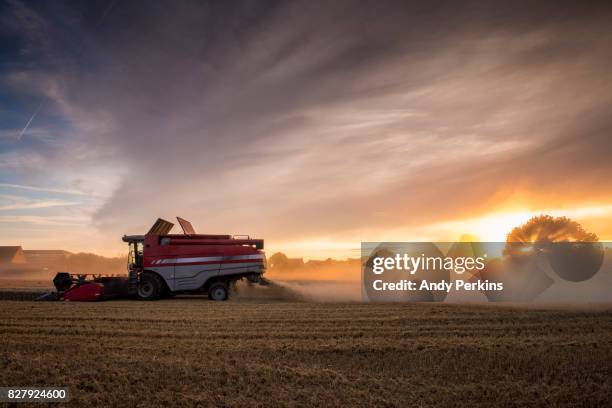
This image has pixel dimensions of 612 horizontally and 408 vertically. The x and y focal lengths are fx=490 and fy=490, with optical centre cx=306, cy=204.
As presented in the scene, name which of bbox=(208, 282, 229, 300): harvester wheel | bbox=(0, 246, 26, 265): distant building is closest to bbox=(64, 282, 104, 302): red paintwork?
bbox=(208, 282, 229, 300): harvester wheel

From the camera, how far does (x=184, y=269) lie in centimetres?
2173

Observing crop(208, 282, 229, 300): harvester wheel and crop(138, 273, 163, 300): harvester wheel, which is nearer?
crop(208, 282, 229, 300): harvester wheel

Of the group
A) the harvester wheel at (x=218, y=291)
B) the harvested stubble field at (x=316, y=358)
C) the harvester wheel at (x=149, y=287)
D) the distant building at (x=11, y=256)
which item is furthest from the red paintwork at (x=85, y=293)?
the distant building at (x=11, y=256)

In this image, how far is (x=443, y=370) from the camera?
870cm

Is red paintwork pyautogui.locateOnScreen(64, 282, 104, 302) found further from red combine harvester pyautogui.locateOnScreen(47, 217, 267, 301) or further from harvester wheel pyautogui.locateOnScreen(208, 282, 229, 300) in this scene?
harvester wheel pyautogui.locateOnScreen(208, 282, 229, 300)

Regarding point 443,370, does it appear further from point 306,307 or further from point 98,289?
point 98,289

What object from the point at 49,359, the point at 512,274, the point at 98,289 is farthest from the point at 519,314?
the point at 98,289

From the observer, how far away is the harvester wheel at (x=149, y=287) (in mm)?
21844

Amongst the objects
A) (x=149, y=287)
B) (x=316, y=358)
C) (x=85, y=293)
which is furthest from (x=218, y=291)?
(x=316, y=358)

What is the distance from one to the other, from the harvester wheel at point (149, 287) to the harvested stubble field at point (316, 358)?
6693 mm

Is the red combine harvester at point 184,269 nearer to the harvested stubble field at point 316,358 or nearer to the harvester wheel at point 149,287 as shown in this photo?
the harvester wheel at point 149,287

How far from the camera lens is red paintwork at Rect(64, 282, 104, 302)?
21078 mm

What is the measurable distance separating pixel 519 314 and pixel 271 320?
7785mm

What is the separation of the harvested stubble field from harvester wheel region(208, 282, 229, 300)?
6085 mm
